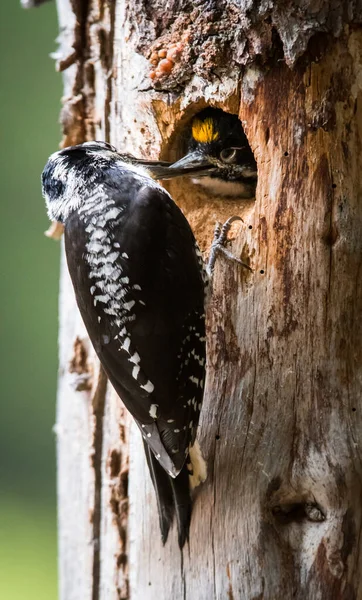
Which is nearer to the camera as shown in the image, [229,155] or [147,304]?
[147,304]

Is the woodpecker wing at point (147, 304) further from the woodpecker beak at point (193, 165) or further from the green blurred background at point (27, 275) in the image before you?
the green blurred background at point (27, 275)

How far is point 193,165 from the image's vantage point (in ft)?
9.80

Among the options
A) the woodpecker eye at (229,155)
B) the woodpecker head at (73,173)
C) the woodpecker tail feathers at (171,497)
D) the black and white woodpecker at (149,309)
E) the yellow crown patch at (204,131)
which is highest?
the yellow crown patch at (204,131)

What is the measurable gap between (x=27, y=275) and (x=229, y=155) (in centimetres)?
263

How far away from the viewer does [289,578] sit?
8.01 ft

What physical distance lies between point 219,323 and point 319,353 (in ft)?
1.13

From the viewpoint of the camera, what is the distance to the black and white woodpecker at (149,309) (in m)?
2.52

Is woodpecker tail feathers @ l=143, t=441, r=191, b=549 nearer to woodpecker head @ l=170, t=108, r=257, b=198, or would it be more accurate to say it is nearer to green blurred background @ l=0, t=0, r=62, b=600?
woodpecker head @ l=170, t=108, r=257, b=198

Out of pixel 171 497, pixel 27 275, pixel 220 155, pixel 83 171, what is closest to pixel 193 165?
pixel 220 155

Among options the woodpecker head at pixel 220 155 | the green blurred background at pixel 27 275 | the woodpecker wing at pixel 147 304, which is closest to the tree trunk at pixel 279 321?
the woodpecker wing at pixel 147 304

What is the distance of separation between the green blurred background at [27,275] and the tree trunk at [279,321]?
256cm

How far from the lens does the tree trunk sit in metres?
2.44

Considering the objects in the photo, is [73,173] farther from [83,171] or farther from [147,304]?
[147,304]

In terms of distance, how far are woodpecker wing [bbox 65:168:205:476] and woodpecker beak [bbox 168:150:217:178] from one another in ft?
0.77
